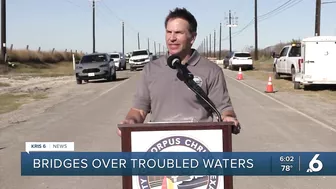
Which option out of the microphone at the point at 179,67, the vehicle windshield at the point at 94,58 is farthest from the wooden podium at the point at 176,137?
the vehicle windshield at the point at 94,58

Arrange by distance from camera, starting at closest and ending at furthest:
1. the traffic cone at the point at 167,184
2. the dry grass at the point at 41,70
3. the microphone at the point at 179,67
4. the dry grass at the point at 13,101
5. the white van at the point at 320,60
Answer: the traffic cone at the point at 167,184, the microphone at the point at 179,67, the dry grass at the point at 13,101, the white van at the point at 320,60, the dry grass at the point at 41,70

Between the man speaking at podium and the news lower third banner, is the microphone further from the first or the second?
the news lower third banner

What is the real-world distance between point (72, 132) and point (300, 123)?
17.7ft

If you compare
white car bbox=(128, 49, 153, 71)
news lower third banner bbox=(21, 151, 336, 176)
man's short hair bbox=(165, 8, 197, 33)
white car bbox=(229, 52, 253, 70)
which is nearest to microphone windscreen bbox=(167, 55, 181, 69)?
man's short hair bbox=(165, 8, 197, 33)

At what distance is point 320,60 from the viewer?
69.4ft

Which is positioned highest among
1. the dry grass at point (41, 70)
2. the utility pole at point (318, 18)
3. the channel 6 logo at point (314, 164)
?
the utility pole at point (318, 18)

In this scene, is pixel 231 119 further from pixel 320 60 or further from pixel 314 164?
pixel 320 60

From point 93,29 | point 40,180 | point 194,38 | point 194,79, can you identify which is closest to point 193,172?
point 194,79

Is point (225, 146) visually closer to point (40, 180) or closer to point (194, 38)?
point (194, 38)

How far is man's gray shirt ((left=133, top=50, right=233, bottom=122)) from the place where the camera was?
3215 mm

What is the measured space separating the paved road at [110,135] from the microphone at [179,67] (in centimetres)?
335

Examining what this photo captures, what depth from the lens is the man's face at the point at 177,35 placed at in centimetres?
338

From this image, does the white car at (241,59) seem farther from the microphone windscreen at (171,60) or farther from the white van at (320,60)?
the microphone windscreen at (171,60)

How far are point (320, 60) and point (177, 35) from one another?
1889cm
